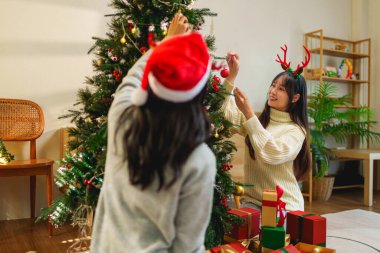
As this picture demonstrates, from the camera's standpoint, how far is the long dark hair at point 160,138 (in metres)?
0.72

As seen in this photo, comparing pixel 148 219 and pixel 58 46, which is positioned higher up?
pixel 58 46

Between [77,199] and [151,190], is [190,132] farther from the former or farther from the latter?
[77,199]

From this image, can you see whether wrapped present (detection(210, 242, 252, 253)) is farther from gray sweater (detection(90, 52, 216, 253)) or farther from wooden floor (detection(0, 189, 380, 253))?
wooden floor (detection(0, 189, 380, 253))

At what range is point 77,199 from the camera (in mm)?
1487

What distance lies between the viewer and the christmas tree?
4.52 ft

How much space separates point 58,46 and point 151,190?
2.70 m

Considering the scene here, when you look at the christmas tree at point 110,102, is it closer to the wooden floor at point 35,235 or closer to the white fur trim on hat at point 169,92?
the white fur trim on hat at point 169,92

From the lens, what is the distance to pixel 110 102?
1.40 meters

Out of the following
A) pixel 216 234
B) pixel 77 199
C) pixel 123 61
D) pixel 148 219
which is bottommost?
pixel 216 234

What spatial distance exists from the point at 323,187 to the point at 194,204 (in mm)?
3465

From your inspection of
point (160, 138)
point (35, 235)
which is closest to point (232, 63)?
point (160, 138)

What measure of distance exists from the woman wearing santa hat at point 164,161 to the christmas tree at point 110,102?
22.8 inches

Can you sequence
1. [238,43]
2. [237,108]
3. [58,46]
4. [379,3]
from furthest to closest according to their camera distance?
[379,3], [238,43], [58,46], [237,108]

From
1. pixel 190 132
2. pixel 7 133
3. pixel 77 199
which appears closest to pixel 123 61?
pixel 77 199
